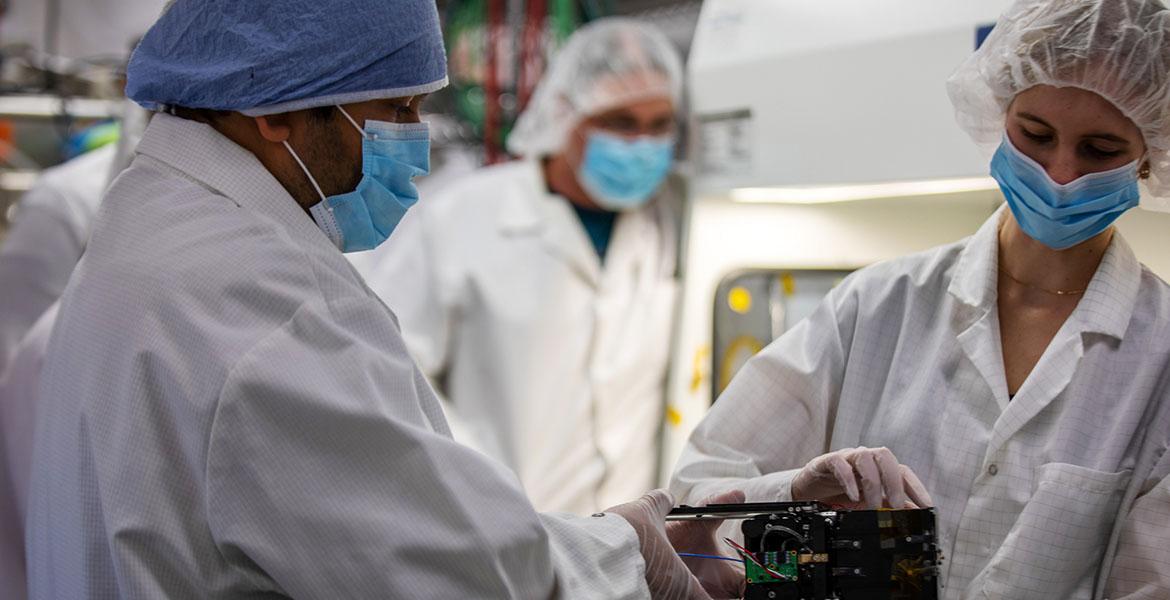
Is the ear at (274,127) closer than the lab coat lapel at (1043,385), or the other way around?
the ear at (274,127)

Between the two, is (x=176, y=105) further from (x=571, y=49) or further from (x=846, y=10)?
(x=571, y=49)

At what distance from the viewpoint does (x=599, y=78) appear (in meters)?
2.95

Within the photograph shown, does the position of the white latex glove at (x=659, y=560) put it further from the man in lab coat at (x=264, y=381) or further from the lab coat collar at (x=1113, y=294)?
the lab coat collar at (x=1113, y=294)

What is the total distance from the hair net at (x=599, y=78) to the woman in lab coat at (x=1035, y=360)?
4.79ft

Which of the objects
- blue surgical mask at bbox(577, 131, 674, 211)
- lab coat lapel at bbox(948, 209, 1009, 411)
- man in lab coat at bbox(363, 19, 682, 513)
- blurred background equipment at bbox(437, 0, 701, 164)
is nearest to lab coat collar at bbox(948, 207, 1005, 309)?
lab coat lapel at bbox(948, 209, 1009, 411)

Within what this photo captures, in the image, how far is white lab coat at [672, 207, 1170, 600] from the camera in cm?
132

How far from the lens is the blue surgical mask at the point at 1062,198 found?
4.36 ft

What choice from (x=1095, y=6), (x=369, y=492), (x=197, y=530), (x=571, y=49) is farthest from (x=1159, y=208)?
(x=571, y=49)

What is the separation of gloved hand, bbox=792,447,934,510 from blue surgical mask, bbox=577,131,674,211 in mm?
1574

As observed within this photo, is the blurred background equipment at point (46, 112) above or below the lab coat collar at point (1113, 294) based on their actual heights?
above

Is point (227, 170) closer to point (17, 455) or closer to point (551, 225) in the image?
point (17, 455)

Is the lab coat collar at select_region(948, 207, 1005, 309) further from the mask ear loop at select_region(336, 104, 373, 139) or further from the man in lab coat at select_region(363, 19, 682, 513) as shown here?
the man in lab coat at select_region(363, 19, 682, 513)

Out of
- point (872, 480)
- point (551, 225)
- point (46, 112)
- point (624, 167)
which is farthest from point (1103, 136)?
point (46, 112)

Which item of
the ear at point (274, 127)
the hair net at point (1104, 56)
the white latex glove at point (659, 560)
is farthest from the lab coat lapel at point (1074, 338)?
the ear at point (274, 127)
